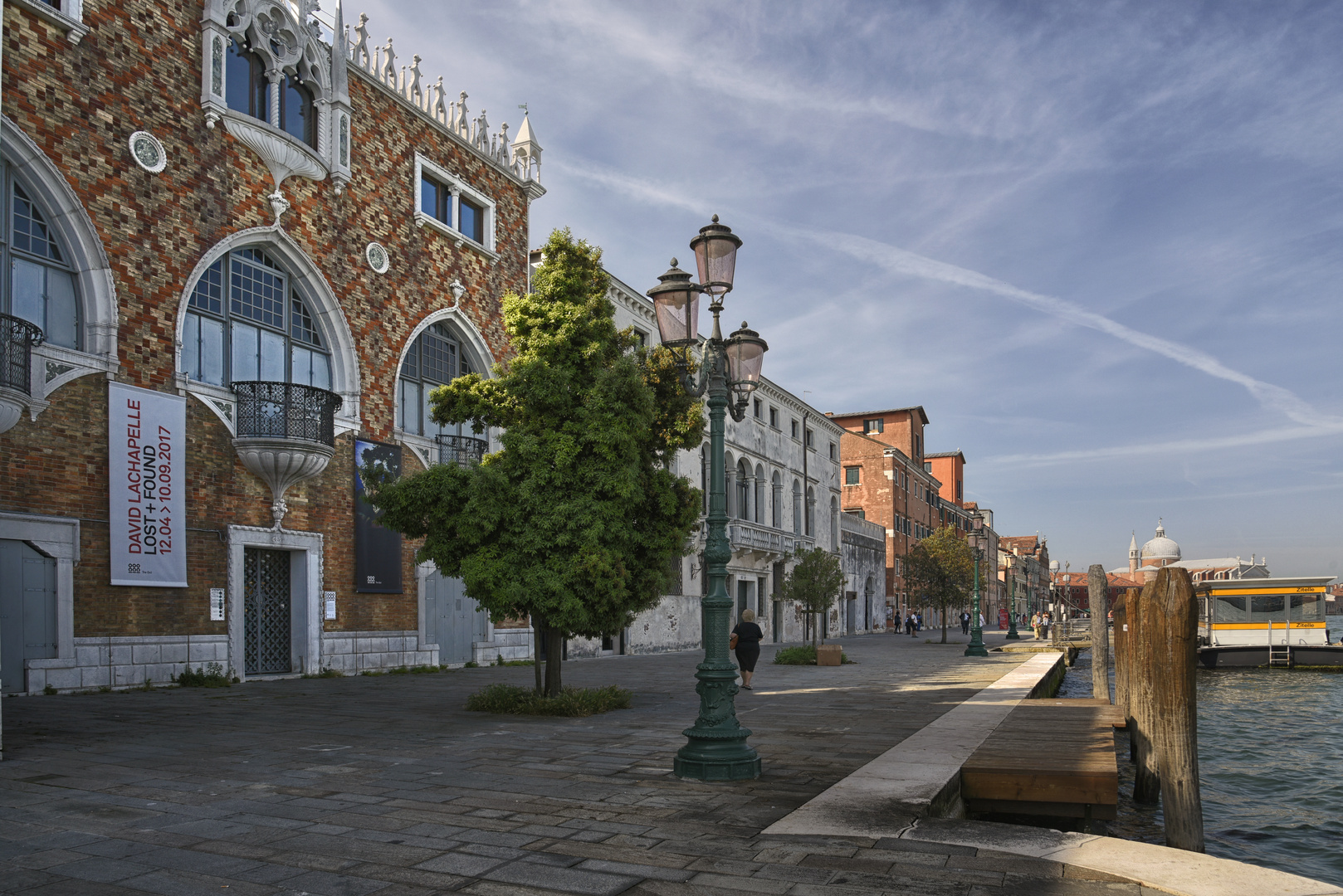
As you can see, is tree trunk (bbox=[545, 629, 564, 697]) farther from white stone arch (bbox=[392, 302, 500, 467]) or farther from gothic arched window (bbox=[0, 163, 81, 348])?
white stone arch (bbox=[392, 302, 500, 467])

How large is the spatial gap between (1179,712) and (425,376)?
62.3ft

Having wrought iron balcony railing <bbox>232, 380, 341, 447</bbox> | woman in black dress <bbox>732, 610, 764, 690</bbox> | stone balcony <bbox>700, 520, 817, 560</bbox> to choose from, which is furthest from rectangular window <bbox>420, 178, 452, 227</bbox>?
stone balcony <bbox>700, 520, 817, 560</bbox>

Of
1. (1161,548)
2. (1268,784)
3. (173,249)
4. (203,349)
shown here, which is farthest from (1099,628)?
(1161,548)

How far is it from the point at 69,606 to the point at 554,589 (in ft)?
26.6

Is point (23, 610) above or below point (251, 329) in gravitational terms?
below

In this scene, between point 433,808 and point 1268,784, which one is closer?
point 433,808

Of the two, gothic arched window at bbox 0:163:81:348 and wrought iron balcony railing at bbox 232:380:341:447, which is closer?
gothic arched window at bbox 0:163:81:348

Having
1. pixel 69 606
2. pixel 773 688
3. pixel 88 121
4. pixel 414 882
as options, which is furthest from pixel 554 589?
pixel 88 121

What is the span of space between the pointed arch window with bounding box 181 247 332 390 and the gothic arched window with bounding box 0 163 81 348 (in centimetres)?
207

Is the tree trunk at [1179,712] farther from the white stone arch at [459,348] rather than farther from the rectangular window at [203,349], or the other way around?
the white stone arch at [459,348]

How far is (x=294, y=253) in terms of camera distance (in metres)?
19.4

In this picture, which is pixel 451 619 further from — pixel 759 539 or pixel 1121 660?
pixel 759 539

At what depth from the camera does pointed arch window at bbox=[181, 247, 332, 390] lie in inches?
686

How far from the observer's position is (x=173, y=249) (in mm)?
16719
